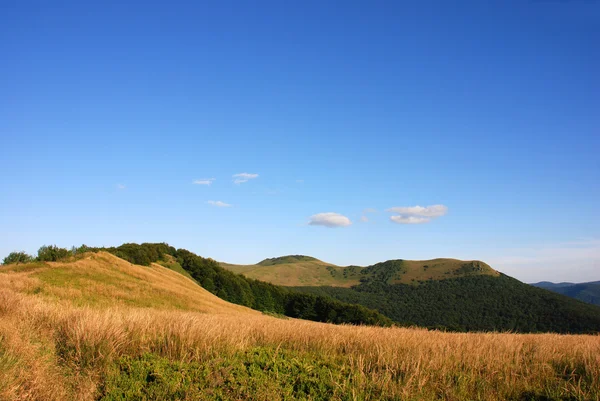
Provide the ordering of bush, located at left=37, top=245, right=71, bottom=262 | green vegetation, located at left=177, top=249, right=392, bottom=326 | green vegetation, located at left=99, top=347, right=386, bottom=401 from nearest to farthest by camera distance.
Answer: green vegetation, located at left=99, top=347, right=386, bottom=401, bush, located at left=37, top=245, right=71, bottom=262, green vegetation, located at left=177, top=249, right=392, bottom=326

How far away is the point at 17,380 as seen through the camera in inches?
227

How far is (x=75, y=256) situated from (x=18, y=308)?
33.1 m

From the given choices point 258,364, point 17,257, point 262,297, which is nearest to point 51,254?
point 17,257

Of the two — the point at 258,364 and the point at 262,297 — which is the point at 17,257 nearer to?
the point at 258,364

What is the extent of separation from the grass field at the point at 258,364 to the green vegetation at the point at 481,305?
9403cm

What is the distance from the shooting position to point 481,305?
144 m

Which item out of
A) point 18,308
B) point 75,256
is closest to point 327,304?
point 75,256

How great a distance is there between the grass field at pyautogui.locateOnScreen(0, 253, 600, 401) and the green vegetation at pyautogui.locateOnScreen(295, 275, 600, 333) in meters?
94.0

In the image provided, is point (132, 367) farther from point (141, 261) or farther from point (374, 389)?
point (141, 261)

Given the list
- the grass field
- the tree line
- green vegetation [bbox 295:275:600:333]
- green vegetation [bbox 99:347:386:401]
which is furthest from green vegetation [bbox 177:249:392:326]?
green vegetation [bbox 99:347:386:401]

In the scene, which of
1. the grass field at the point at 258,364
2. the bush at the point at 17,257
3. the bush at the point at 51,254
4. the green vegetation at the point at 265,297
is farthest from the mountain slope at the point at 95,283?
the green vegetation at the point at 265,297

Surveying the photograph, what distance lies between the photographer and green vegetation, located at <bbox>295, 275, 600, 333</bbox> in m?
112

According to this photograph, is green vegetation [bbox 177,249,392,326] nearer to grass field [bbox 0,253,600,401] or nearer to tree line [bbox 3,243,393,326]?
tree line [bbox 3,243,393,326]

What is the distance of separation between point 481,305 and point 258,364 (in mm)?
157711
